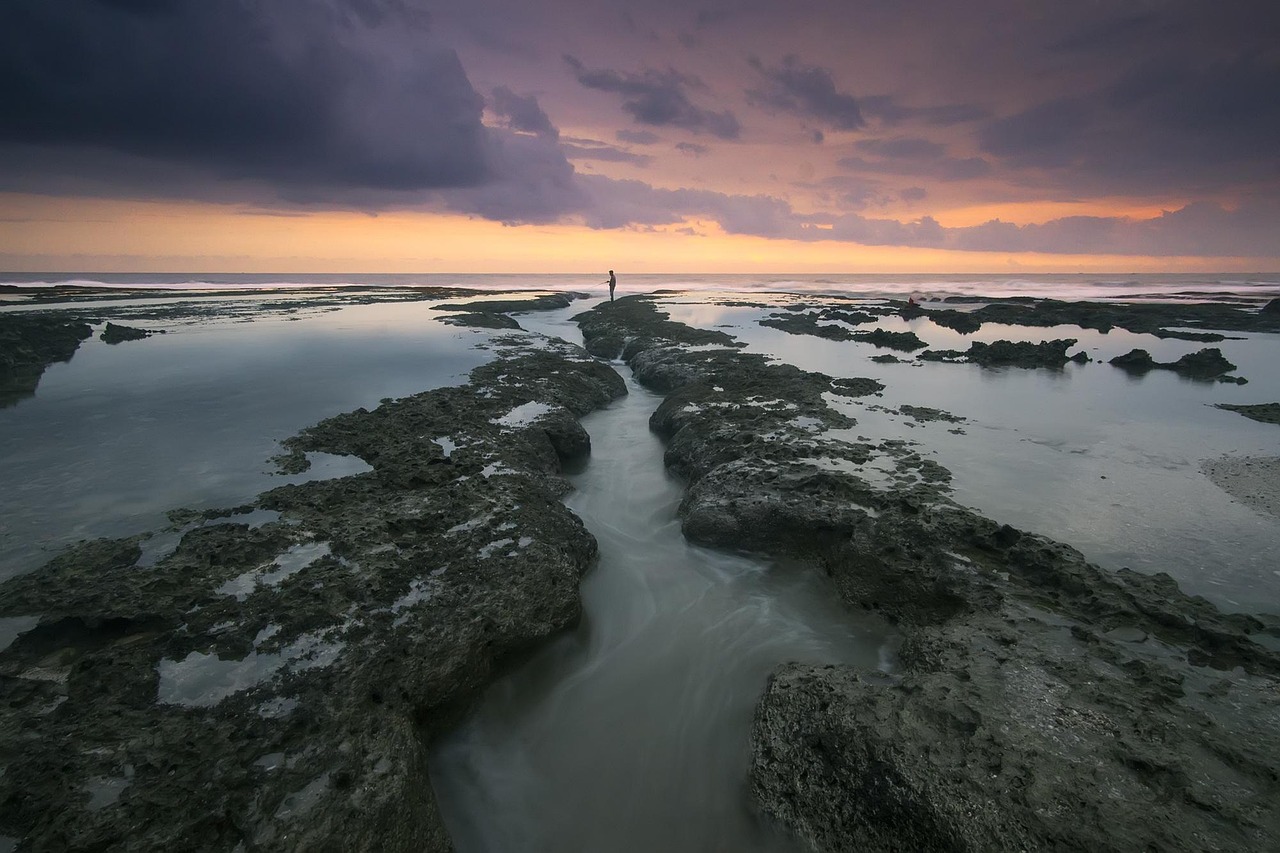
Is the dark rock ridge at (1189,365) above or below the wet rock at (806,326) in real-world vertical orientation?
below

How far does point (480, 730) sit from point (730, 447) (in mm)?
5190

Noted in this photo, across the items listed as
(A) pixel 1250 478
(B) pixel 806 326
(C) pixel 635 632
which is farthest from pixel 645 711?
(B) pixel 806 326

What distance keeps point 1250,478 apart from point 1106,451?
1.57 meters

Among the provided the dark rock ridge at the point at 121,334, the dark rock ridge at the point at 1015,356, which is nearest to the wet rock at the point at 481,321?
the dark rock ridge at the point at 121,334


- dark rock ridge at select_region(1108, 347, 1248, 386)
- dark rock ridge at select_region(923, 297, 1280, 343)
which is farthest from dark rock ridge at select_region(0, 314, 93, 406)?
dark rock ridge at select_region(923, 297, 1280, 343)

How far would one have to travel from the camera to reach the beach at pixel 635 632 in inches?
111

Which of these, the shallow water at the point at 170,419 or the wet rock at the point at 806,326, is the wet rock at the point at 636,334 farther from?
the shallow water at the point at 170,419

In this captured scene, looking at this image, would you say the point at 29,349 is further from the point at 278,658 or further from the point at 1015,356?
the point at 1015,356

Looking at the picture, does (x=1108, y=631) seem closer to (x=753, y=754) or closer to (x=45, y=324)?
(x=753, y=754)

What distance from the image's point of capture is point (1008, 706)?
327 cm

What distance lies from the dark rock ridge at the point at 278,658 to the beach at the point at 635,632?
22mm

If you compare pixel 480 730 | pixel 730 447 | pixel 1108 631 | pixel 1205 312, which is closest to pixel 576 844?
pixel 480 730

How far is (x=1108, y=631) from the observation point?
4.00 metres

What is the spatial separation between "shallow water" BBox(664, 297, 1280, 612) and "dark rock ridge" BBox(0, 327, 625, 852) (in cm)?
560
